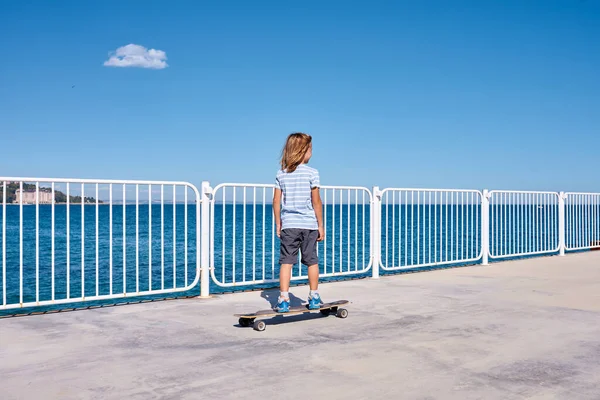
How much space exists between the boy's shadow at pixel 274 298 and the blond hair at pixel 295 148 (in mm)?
1644

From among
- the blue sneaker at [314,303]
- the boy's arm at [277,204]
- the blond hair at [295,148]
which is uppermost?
the blond hair at [295,148]

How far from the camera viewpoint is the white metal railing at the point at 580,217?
39.7 feet

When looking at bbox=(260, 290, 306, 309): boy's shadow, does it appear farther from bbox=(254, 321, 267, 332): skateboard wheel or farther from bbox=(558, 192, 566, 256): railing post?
bbox=(558, 192, 566, 256): railing post

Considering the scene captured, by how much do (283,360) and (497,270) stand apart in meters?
6.50

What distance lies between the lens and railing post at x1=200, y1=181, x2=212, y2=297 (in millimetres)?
6477

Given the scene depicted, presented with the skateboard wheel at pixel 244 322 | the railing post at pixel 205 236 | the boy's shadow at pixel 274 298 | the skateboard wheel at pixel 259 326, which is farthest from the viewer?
the railing post at pixel 205 236

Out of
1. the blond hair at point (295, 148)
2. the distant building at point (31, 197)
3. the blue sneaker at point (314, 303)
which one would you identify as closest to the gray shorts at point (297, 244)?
the blue sneaker at point (314, 303)

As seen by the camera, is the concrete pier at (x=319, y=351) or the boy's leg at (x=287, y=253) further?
the boy's leg at (x=287, y=253)

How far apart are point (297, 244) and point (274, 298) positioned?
156 centimetres

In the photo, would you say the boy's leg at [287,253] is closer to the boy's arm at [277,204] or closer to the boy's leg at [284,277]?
the boy's leg at [284,277]

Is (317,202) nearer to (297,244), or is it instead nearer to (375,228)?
(297,244)

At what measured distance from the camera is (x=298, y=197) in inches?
197

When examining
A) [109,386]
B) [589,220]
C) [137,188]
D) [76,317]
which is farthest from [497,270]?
[109,386]

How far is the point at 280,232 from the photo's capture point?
16.8 feet
